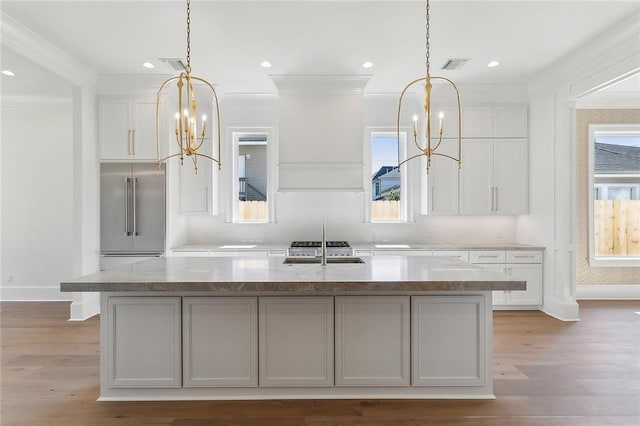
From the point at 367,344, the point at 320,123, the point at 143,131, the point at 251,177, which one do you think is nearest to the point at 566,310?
the point at 367,344

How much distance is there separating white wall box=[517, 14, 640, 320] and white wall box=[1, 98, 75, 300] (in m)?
6.55

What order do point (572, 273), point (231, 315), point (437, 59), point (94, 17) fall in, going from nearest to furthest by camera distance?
point (231, 315) → point (94, 17) → point (437, 59) → point (572, 273)

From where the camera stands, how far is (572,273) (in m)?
4.43

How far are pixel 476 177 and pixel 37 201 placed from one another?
634cm

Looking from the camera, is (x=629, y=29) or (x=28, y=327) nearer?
(x=629, y=29)

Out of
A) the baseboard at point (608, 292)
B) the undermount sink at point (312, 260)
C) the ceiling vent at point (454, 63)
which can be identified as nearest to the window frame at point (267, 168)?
the undermount sink at point (312, 260)

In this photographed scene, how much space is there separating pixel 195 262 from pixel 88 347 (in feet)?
5.35

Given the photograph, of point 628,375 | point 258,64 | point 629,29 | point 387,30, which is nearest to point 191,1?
point 258,64

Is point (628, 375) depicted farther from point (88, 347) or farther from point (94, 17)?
point (94, 17)

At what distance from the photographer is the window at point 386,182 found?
5.48 meters

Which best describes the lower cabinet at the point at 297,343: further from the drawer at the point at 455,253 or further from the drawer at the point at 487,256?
the drawer at the point at 487,256

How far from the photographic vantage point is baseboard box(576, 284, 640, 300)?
5363 millimetres

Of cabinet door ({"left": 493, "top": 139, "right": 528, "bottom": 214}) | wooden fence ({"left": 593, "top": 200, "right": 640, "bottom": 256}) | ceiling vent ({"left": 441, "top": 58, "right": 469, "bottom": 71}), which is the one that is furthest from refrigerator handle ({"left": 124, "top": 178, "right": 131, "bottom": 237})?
wooden fence ({"left": 593, "top": 200, "right": 640, "bottom": 256})

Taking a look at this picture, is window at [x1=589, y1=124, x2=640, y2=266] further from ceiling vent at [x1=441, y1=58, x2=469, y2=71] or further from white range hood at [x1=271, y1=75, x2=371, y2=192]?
white range hood at [x1=271, y1=75, x2=371, y2=192]
